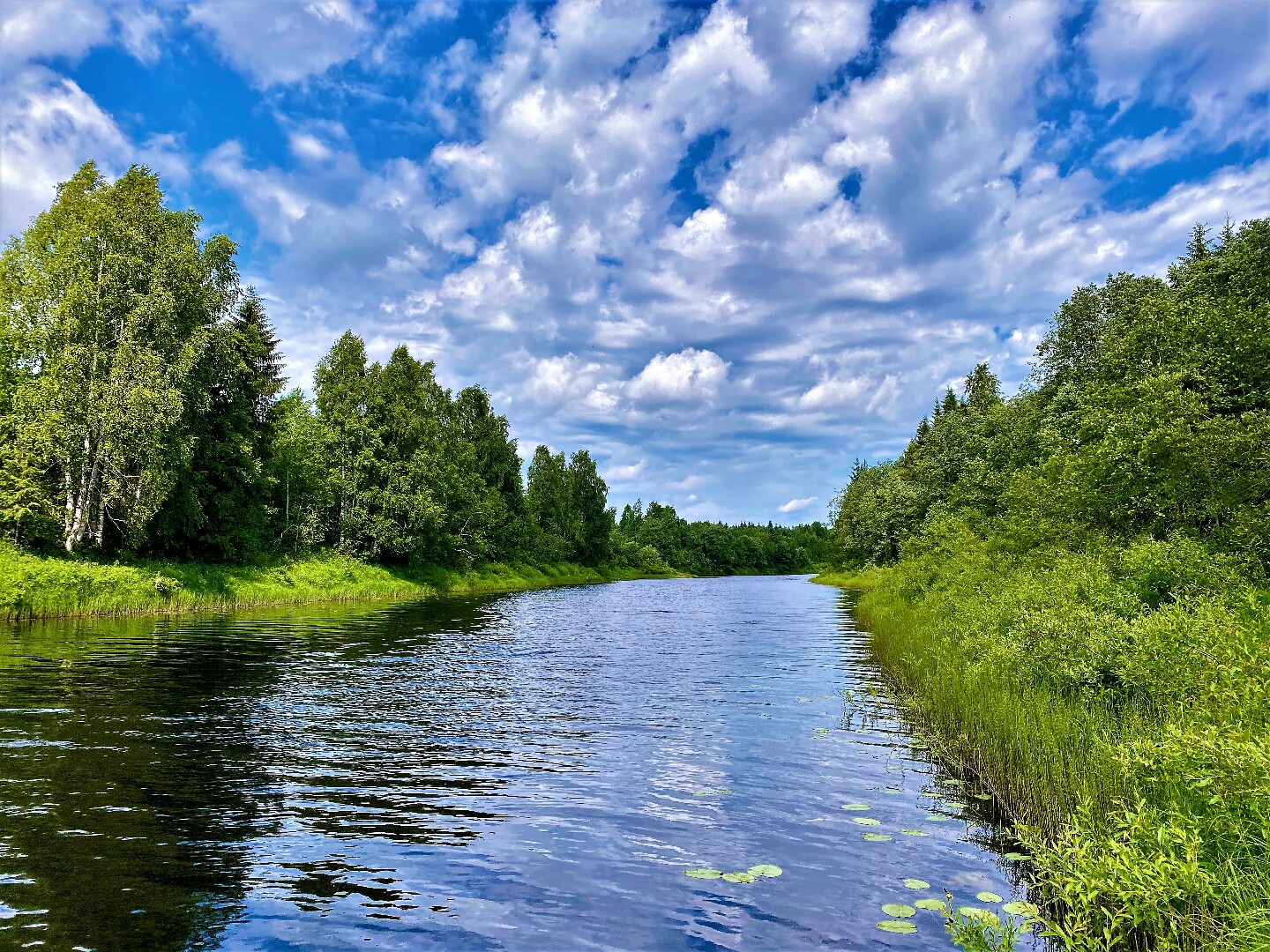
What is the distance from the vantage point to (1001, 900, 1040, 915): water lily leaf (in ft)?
29.4

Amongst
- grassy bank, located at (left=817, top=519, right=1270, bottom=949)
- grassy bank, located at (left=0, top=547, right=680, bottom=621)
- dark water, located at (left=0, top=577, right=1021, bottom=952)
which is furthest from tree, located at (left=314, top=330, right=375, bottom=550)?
grassy bank, located at (left=817, top=519, right=1270, bottom=949)

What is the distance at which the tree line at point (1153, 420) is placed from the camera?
19.2 m

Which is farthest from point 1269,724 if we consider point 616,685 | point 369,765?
point 616,685

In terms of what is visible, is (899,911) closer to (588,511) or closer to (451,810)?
(451,810)

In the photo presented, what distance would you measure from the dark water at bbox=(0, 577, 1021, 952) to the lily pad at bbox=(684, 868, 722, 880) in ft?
0.37

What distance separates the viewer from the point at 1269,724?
735 centimetres

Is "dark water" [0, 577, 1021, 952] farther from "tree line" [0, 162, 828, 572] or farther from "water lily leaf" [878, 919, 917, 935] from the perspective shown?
"tree line" [0, 162, 828, 572]

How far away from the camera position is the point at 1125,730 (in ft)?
37.7

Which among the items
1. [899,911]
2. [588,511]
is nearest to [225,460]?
[899,911]

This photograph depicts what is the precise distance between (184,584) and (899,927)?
49.9 metres

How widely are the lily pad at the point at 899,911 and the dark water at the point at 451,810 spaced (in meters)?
0.16

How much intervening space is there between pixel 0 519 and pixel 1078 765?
162 feet

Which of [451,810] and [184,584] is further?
[184,584]

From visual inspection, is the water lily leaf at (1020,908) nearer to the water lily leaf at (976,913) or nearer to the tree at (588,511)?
the water lily leaf at (976,913)
